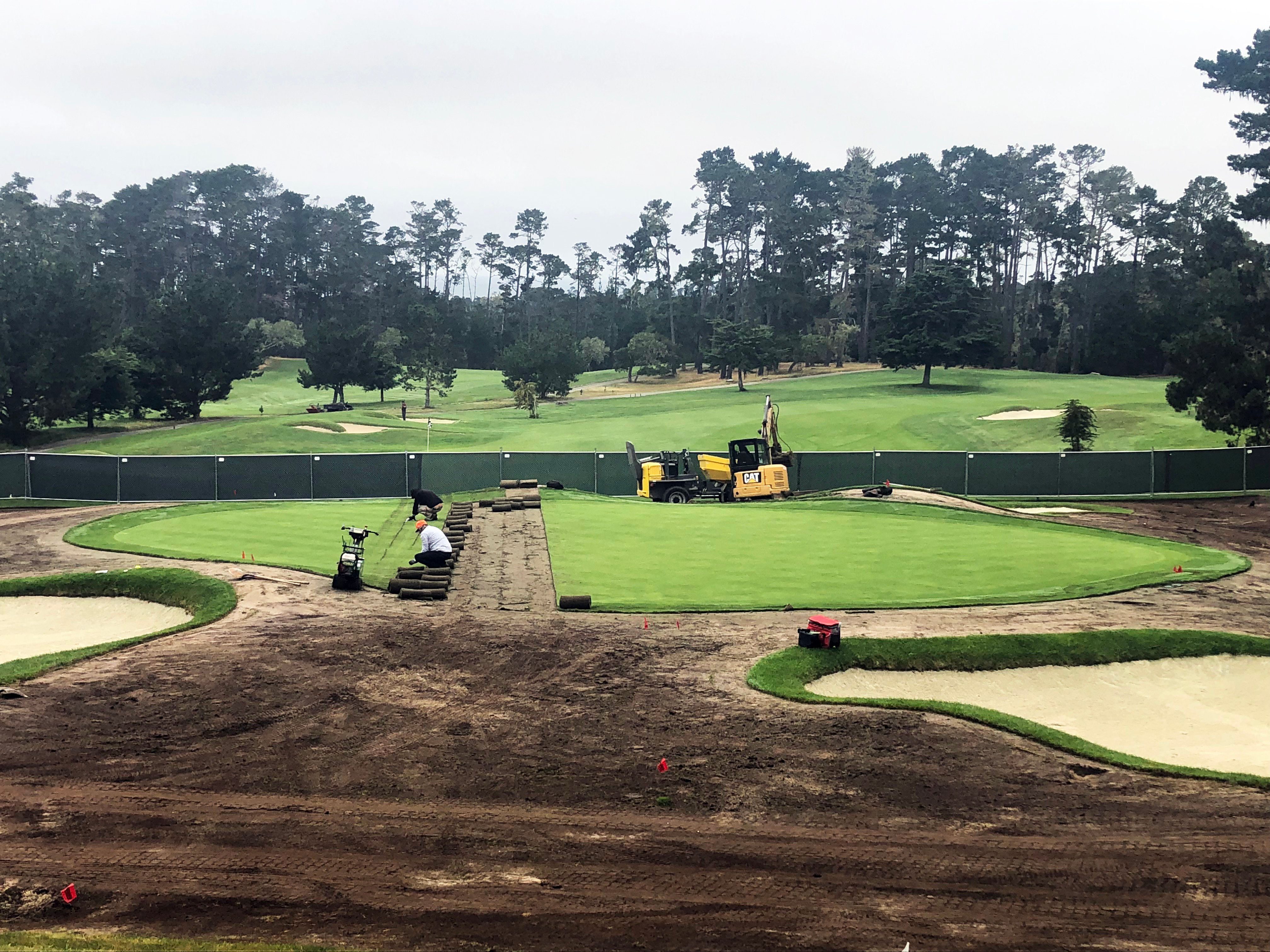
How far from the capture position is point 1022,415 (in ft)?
191

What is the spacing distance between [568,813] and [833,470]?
2987 cm

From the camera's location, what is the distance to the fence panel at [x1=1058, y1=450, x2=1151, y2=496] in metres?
38.0

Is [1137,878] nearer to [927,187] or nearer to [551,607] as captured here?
[551,607]

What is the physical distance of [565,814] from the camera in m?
9.15

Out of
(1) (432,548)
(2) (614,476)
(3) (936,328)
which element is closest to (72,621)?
(1) (432,548)

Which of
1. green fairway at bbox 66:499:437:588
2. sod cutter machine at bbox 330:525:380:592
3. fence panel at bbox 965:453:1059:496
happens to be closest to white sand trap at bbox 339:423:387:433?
green fairway at bbox 66:499:437:588

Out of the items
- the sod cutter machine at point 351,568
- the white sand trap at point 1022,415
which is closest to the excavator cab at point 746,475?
the sod cutter machine at point 351,568

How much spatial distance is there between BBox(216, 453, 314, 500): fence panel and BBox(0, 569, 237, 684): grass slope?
1429cm

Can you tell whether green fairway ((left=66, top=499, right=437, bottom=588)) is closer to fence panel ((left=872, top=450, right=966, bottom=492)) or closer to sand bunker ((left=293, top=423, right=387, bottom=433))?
fence panel ((left=872, top=450, right=966, bottom=492))

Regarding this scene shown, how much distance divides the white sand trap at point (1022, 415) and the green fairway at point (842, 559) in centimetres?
3173

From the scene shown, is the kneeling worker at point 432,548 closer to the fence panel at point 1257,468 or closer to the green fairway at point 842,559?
the green fairway at point 842,559

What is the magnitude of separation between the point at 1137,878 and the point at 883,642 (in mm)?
7372

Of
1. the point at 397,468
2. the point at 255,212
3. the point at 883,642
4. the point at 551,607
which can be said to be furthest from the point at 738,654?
the point at 255,212

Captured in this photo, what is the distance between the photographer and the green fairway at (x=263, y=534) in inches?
857
